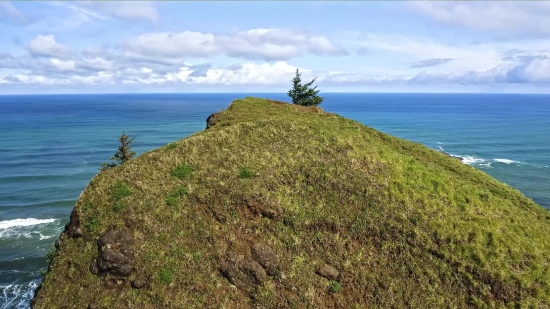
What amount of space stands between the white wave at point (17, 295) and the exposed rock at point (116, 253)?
17.2 m

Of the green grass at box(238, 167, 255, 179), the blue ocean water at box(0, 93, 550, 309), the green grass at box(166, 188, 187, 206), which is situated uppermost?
the green grass at box(238, 167, 255, 179)

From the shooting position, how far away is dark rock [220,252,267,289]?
2395cm

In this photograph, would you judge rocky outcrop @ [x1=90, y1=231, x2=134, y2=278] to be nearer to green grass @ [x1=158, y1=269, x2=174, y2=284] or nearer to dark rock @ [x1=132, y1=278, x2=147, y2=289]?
dark rock @ [x1=132, y1=278, x2=147, y2=289]

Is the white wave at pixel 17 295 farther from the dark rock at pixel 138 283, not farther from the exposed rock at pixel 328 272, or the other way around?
the exposed rock at pixel 328 272

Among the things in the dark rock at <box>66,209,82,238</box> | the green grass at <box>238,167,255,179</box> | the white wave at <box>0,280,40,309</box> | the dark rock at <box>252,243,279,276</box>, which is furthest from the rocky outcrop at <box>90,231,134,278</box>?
the white wave at <box>0,280,40,309</box>

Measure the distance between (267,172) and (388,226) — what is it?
32.2 feet

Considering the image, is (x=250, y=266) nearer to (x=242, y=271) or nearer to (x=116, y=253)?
(x=242, y=271)

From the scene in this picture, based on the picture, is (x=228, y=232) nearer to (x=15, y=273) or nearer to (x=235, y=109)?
(x=235, y=109)

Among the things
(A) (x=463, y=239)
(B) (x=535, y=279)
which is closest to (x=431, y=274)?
(A) (x=463, y=239)

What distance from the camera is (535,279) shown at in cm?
2303

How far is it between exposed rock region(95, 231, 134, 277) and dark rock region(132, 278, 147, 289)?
2.49ft

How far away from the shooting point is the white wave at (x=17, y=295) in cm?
3500

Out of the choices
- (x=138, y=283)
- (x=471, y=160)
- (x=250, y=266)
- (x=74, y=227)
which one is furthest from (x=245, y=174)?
(x=471, y=160)

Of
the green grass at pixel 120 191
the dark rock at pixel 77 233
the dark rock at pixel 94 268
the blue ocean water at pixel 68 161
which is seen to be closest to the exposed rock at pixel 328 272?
the dark rock at pixel 94 268
